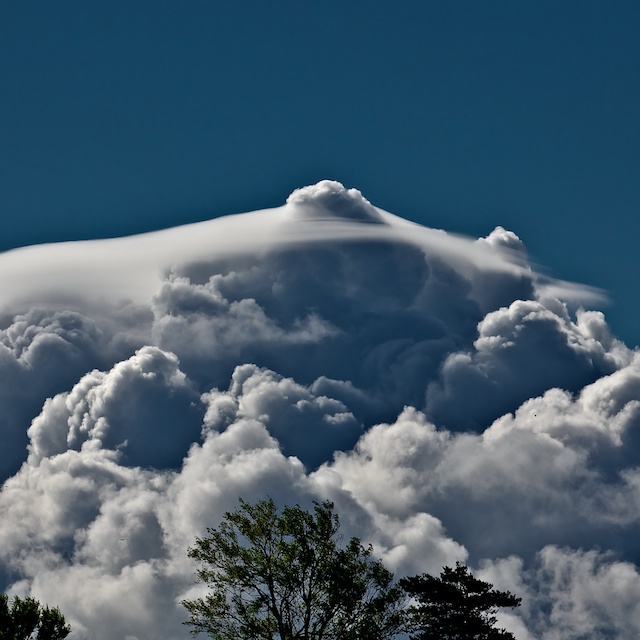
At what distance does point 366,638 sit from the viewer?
257 feet

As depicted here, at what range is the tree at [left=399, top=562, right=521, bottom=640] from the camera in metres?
93.5

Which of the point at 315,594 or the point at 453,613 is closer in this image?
the point at 315,594

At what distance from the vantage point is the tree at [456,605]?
9350 centimetres

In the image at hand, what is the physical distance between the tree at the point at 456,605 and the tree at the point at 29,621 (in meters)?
42.3

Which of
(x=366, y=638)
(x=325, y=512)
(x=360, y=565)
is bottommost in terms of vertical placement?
(x=366, y=638)

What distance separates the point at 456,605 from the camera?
94938mm

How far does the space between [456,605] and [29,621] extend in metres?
49.1

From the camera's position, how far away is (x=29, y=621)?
103 metres

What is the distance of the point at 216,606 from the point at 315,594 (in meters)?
8.77

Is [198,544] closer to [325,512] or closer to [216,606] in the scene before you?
[216,606]

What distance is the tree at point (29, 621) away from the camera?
101125 mm

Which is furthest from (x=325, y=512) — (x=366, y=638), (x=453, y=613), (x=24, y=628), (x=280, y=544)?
(x=24, y=628)

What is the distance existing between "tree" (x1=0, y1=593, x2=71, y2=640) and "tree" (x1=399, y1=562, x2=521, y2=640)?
139 ft

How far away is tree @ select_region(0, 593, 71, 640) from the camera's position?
332 ft
